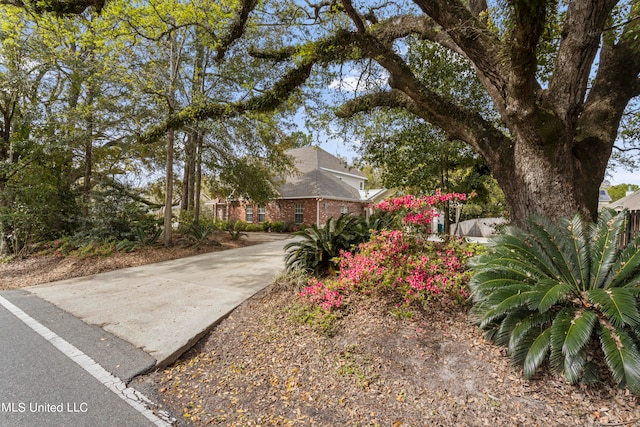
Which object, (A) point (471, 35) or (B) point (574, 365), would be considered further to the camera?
(A) point (471, 35)

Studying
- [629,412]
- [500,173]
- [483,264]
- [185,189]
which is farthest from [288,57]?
[185,189]

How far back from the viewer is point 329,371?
2.92 metres

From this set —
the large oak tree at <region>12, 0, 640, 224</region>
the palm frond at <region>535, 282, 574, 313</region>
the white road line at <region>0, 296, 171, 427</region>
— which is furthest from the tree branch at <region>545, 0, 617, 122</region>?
the white road line at <region>0, 296, 171, 427</region>

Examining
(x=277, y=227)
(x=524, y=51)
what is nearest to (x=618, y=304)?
(x=524, y=51)

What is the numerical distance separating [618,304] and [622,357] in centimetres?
39

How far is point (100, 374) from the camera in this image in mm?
2912

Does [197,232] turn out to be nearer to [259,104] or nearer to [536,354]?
[259,104]

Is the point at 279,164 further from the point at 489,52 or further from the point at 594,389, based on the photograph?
the point at 594,389

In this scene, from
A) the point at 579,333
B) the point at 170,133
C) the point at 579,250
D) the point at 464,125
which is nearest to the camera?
the point at 579,333

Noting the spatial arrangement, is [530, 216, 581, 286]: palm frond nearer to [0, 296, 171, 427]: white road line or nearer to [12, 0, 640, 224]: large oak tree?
[12, 0, 640, 224]: large oak tree

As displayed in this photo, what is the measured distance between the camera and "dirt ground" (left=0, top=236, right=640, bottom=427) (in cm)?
225

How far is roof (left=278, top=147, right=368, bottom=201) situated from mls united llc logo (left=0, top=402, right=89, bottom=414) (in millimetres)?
14231

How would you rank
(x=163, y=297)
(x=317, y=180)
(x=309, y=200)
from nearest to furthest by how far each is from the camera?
(x=163, y=297) < (x=309, y=200) < (x=317, y=180)

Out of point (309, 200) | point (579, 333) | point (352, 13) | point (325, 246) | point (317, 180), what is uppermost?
point (352, 13)
